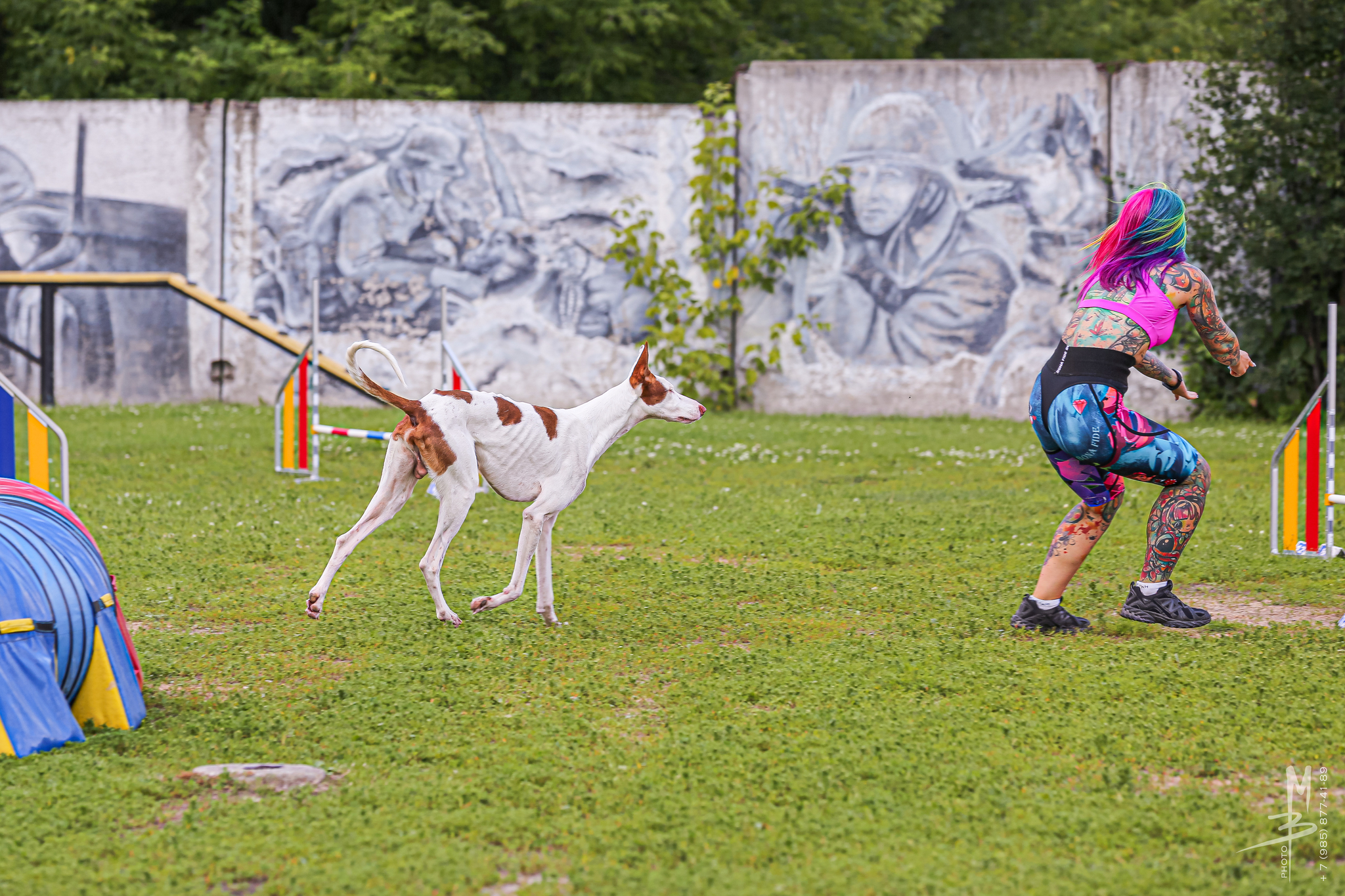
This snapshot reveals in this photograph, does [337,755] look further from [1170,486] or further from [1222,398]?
[1222,398]

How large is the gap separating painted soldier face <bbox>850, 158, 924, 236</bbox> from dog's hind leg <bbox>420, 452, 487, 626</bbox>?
1231 centimetres

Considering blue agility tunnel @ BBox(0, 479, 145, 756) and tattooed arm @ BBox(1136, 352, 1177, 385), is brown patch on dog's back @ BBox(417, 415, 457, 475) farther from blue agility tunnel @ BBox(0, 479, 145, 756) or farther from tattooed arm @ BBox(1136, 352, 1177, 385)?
tattooed arm @ BBox(1136, 352, 1177, 385)

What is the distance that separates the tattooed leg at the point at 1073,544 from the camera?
566 centimetres

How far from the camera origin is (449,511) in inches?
226

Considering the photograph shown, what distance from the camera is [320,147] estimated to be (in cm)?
1752

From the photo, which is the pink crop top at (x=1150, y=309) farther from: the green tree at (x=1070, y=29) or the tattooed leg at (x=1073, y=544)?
the green tree at (x=1070, y=29)

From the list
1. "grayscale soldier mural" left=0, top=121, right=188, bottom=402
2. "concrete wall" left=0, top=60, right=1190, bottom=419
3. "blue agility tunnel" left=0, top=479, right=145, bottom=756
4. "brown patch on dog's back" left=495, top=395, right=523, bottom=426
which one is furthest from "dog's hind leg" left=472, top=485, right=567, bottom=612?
"grayscale soldier mural" left=0, top=121, right=188, bottom=402

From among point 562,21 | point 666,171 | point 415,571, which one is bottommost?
point 415,571

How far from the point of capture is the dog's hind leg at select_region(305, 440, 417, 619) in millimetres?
5629

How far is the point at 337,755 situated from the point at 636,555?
145 inches

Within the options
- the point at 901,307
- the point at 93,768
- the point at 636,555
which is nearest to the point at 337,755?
the point at 93,768

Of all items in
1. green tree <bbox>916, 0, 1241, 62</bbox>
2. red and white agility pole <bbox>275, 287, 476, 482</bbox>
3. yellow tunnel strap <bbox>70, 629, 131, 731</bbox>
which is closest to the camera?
yellow tunnel strap <bbox>70, 629, 131, 731</bbox>

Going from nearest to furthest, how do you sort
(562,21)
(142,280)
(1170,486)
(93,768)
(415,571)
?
(93,768) → (1170,486) → (415,571) → (142,280) → (562,21)

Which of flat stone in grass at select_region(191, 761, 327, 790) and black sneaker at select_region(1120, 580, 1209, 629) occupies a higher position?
black sneaker at select_region(1120, 580, 1209, 629)
